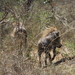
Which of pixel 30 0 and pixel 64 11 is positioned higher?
pixel 30 0

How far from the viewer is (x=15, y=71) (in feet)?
15.0

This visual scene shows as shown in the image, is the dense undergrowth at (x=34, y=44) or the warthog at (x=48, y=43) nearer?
the dense undergrowth at (x=34, y=44)

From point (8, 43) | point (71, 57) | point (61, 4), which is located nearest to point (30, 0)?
point (61, 4)

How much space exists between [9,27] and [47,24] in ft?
7.27

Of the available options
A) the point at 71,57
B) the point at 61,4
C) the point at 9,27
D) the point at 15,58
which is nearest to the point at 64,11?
the point at 61,4

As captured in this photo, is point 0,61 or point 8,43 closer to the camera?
point 0,61

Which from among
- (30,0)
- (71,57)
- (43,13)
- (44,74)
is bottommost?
(71,57)

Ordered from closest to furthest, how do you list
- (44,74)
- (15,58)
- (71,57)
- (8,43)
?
(44,74)
(15,58)
(71,57)
(8,43)

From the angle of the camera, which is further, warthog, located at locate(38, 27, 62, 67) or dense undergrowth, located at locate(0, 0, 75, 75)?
warthog, located at locate(38, 27, 62, 67)

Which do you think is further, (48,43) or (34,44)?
(48,43)

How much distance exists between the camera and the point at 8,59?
487 cm

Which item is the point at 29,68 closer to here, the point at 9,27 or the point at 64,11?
the point at 9,27

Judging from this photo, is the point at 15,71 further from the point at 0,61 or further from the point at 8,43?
the point at 8,43

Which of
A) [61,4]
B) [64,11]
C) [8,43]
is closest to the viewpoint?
[8,43]
